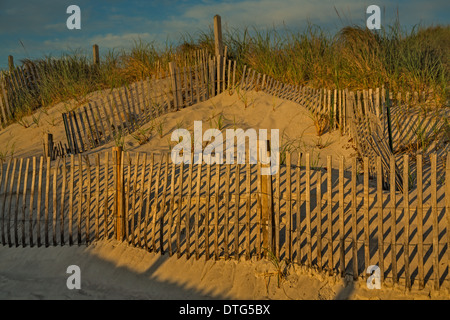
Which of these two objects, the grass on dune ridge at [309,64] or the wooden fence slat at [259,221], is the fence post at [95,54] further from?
the wooden fence slat at [259,221]

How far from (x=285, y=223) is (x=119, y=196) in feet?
6.11

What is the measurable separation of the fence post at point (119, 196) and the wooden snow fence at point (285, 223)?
1cm

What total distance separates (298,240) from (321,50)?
724 cm

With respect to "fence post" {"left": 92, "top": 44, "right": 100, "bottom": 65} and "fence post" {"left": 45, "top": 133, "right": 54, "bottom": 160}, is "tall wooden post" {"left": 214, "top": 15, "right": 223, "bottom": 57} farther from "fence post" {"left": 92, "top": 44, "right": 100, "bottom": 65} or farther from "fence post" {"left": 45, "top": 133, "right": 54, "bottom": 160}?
"fence post" {"left": 92, "top": 44, "right": 100, "bottom": 65}

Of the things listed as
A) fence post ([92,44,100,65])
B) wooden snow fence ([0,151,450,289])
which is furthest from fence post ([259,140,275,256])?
fence post ([92,44,100,65])

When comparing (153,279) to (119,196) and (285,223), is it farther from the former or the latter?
(285,223)

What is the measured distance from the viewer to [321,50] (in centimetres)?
1048

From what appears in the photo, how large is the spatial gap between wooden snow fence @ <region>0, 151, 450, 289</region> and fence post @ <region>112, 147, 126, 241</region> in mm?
11

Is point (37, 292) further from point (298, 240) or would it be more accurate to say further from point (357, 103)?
point (357, 103)

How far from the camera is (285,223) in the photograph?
4633 millimetres

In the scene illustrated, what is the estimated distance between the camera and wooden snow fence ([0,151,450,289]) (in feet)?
13.0

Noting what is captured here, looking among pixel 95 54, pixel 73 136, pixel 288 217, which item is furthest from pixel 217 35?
pixel 288 217

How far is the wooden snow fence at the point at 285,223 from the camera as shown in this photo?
13.0ft

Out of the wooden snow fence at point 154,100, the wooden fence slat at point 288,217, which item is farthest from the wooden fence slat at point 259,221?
the wooden snow fence at point 154,100
